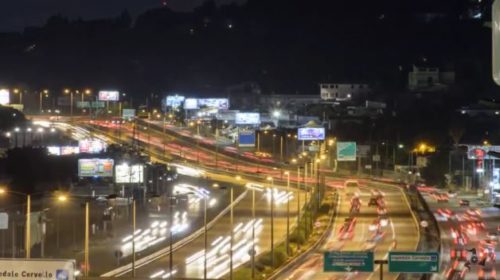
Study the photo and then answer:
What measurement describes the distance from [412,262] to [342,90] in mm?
112042

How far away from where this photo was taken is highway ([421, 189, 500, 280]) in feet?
96.2

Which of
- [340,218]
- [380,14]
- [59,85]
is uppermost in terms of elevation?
[380,14]

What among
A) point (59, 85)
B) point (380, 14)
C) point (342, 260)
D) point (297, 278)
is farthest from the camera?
point (380, 14)

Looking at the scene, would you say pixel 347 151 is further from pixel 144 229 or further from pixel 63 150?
pixel 63 150

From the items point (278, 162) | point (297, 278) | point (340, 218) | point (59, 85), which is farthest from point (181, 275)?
point (59, 85)

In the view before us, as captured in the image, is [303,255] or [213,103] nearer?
[303,255]

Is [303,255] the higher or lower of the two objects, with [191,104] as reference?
lower

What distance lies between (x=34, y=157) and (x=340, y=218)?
934 inches

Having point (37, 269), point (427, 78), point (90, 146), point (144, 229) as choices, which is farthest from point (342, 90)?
point (37, 269)

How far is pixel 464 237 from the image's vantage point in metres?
39.4

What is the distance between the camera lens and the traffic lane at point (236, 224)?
3111 centimetres

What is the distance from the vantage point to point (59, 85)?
128 metres

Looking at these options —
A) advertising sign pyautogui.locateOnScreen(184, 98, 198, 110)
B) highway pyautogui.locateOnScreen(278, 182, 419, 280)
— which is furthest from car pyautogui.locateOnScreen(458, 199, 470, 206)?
advertising sign pyautogui.locateOnScreen(184, 98, 198, 110)

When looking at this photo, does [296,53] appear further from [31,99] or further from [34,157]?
[34,157]
